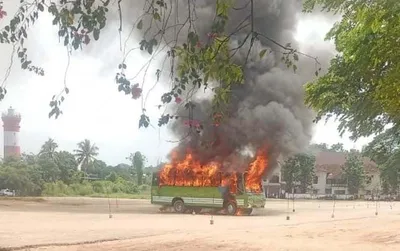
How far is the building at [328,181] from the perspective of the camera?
54281 millimetres

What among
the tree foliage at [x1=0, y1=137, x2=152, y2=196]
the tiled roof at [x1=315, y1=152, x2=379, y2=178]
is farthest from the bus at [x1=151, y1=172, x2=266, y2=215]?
the tiled roof at [x1=315, y1=152, x2=379, y2=178]

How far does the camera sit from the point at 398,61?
5.65 metres

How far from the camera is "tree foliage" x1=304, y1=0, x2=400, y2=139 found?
5434mm

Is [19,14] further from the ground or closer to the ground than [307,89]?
closer to the ground

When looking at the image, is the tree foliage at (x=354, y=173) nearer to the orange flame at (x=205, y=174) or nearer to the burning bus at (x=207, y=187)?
the orange flame at (x=205, y=174)

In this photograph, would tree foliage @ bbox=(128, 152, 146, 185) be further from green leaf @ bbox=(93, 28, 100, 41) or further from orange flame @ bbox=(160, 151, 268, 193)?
green leaf @ bbox=(93, 28, 100, 41)

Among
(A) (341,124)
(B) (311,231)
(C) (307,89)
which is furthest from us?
(B) (311,231)

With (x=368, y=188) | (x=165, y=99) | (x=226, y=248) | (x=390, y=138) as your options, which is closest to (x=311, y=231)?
(x=390, y=138)

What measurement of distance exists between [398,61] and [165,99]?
3719 mm

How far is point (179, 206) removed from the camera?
2192cm

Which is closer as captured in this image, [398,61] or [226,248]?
[398,61]

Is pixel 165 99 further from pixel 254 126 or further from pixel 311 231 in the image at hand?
pixel 254 126

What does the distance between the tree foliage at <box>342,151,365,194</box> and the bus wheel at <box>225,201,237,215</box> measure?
32.8 meters

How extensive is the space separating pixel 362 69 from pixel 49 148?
45.5 metres
